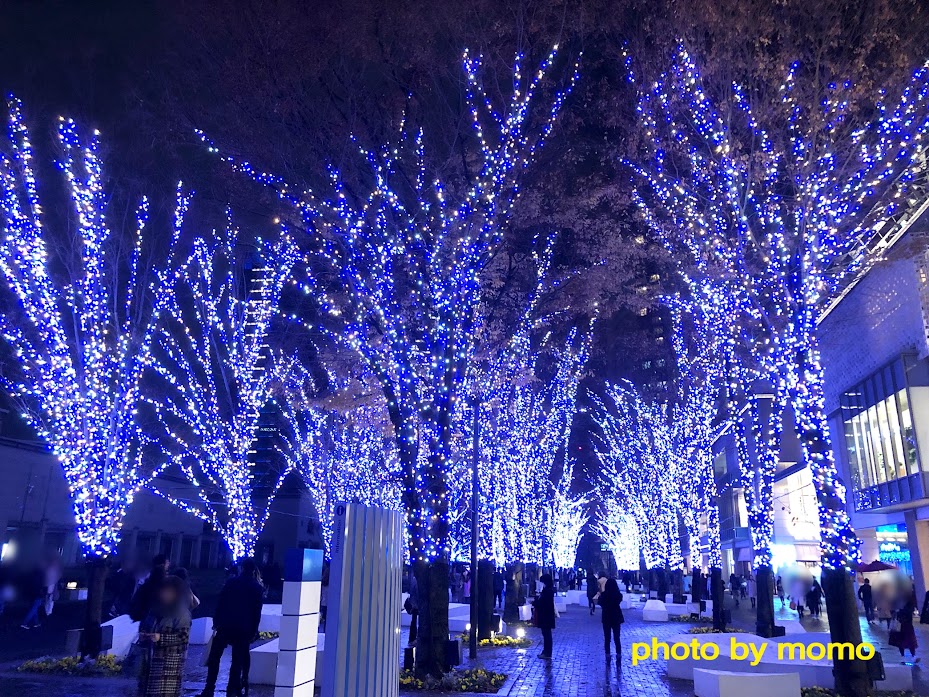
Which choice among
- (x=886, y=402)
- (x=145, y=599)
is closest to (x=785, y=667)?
(x=145, y=599)

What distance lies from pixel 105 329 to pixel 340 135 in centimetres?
559

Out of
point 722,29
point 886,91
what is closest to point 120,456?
point 722,29

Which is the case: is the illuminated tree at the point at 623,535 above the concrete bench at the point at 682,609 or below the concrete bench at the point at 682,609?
above

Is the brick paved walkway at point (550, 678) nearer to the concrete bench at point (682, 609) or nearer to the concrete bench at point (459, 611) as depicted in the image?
the concrete bench at point (459, 611)

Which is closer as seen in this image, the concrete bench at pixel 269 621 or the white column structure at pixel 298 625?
the white column structure at pixel 298 625

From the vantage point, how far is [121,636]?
12.1 meters

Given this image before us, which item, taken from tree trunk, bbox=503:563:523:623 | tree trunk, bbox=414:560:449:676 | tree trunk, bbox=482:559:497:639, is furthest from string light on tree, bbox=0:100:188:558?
tree trunk, bbox=503:563:523:623

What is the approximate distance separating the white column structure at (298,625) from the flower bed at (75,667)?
717 cm

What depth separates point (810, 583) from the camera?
27.0 meters

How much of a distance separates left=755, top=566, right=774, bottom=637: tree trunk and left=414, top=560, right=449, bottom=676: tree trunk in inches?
324

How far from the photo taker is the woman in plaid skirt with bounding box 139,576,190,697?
23.9 ft

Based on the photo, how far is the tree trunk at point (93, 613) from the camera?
448 inches

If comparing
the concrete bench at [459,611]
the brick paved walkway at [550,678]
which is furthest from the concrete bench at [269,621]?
the concrete bench at [459,611]

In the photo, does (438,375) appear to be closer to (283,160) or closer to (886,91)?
(283,160)
